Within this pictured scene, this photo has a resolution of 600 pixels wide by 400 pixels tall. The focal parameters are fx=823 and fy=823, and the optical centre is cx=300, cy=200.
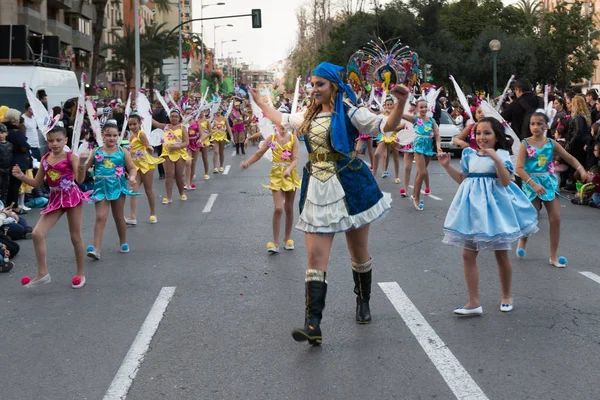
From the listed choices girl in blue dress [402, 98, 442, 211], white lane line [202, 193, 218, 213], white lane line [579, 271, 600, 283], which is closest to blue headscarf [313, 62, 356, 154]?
white lane line [579, 271, 600, 283]

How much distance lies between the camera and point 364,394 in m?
4.66

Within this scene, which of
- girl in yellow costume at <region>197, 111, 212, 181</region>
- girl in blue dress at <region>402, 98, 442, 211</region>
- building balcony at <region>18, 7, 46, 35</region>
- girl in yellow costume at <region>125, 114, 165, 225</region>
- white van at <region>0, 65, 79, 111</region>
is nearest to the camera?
girl in yellow costume at <region>125, 114, 165, 225</region>

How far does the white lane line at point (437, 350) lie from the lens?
4699mm

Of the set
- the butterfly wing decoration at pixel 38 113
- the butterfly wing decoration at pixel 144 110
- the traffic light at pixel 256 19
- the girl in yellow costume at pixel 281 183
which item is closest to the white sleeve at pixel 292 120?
the girl in yellow costume at pixel 281 183

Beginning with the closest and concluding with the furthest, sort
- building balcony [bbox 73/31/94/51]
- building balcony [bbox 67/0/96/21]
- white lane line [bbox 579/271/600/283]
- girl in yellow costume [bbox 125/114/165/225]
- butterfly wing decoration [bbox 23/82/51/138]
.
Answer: white lane line [bbox 579/271/600/283], girl in yellow costume [bbox 125/114/165/225], butterfly wing decoration [bbox 23/82/51/138], building balcony [bbox 67/0/96/21], building balcony [bbox 73/31/94/51]

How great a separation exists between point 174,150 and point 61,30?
139 ft

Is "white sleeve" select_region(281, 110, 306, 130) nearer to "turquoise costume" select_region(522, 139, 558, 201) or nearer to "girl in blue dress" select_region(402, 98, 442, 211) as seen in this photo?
"turquoise costume" select_region(522, 139, 558, 201)

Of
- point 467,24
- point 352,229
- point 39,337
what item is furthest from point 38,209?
point 467,24

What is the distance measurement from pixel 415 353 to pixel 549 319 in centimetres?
143

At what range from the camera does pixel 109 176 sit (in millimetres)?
9703

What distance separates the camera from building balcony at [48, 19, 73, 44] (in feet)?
171

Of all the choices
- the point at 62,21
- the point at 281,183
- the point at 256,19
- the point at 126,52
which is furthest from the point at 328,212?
the point at 62,21

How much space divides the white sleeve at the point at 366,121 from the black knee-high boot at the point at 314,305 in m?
1.04

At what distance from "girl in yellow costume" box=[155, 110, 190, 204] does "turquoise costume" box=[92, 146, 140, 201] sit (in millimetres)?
4641
